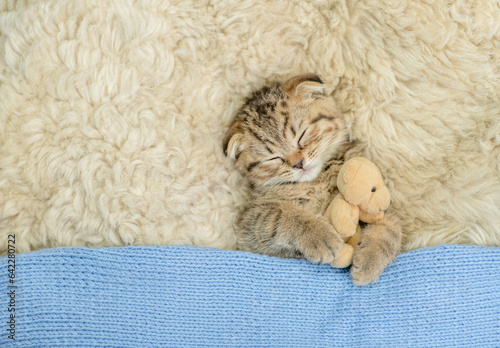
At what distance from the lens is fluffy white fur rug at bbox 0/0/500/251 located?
1322mm

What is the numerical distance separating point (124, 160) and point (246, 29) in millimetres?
598

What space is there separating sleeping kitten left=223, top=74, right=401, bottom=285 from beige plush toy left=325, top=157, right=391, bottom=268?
0.05m

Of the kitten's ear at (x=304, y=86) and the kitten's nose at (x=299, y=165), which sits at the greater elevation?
the kitten's ear at (x=304, y=86)

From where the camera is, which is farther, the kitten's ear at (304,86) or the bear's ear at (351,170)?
the kitten's ear at (304,86)

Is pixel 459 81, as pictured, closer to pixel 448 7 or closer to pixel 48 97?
pixel 448 7

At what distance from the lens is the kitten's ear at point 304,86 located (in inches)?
54.1

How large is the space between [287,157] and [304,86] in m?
0.24

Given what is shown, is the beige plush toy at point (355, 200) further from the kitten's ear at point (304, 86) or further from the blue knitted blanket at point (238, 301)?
the kitten's ear at point (304, 86)

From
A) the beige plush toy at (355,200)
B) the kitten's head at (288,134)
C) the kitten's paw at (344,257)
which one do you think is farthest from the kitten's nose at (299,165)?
the kitten's paw at (344,257)

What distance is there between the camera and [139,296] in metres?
1.27

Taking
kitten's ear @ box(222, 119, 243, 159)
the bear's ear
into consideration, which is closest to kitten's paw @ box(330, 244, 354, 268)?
the bear's ear

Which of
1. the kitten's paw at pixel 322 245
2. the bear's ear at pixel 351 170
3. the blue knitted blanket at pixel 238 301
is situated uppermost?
the bear's ear at pixel 351 170

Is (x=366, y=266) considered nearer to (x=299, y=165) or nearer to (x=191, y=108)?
(x=299, y=165)

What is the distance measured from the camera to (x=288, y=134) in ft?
4.65
